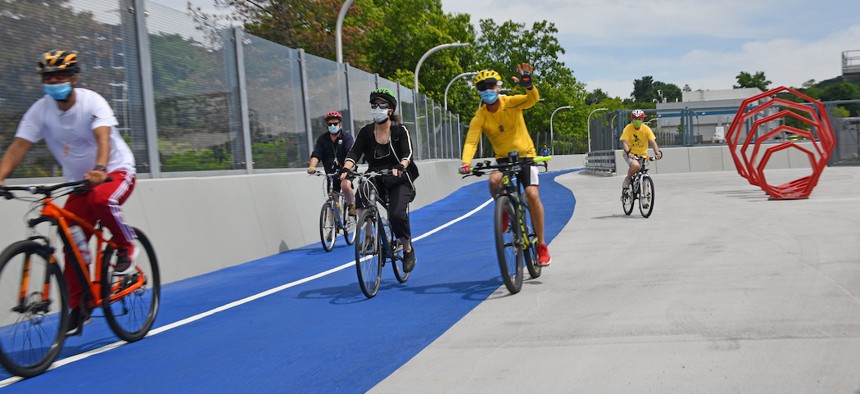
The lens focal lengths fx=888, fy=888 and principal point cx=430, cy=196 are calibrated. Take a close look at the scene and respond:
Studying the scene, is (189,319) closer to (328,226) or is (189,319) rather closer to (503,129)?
(503,129)

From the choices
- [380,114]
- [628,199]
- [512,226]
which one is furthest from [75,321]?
[628,199]

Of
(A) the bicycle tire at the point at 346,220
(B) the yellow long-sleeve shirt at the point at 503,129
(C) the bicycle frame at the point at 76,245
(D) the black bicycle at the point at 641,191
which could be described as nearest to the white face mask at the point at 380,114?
(B) the yellow long-sleeve shirt at the point at 503,129

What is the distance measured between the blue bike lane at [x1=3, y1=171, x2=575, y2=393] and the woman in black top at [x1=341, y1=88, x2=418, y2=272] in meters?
0.67

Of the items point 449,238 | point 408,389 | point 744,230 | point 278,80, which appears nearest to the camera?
point 408,389

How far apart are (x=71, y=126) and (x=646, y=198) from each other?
11549mm

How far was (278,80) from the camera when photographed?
15047 millimetres

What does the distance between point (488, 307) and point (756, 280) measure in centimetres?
246

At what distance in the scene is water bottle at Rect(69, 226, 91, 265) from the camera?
6086mm

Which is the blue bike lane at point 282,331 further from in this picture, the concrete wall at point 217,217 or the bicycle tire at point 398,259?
the concrete wall at point 217,217

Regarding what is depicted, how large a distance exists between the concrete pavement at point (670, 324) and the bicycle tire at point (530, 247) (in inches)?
4.5

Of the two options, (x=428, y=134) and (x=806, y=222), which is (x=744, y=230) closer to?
(x=806, y=222)

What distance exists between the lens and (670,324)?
19.9 feet

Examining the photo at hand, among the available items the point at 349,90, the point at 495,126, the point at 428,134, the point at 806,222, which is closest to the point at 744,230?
the point at 806,222

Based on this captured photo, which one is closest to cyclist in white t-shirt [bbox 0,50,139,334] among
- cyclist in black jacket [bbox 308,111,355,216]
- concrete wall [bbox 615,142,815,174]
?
cyclist in black jacket [bbox 308,111,355,216]
